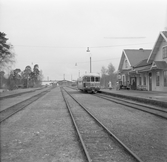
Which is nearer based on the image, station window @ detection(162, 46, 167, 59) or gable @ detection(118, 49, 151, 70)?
station window @ detection(162, 46, 167, 59)

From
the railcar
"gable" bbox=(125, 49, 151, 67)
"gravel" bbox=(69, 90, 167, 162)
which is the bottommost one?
"gravel" bbox=(69, 90, 167, 162)

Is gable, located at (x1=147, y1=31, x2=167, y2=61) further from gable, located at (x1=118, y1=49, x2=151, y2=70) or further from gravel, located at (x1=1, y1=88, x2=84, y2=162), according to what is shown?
gravel, located at (x1=1, y1=88, x2=84, y2=162)

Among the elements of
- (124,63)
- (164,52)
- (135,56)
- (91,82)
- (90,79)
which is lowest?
(91,82)

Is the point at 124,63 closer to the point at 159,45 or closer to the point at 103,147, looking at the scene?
the point at 159,45

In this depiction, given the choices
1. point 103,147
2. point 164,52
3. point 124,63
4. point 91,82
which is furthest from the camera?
point 124,63

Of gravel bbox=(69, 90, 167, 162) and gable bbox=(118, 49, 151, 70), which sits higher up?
gable bbox=(118, 49, 151, 70)

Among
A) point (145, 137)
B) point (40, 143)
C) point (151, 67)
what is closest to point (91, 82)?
point (151, 67)

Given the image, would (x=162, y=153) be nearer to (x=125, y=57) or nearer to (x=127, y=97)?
(x=127, y=97)

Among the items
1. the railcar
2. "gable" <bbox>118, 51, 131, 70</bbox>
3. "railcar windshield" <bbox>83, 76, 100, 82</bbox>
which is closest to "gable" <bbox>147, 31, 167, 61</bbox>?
the railcar

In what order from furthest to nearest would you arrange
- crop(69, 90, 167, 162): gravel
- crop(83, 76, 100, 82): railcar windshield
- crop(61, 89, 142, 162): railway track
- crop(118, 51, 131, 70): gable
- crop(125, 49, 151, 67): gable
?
crop(118, 51, 131, 70): gable
crop(125, 49, 151, 67): gable
crop(83, 76, 100, 82): railcar windshield
crop(69, 90, 167, 162): gravel
crop(61, 89, 142, 162): railway track

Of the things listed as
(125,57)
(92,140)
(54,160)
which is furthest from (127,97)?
(125,57)

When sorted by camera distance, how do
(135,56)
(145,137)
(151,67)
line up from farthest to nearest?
(135,56) < (151,67) < (145,137)

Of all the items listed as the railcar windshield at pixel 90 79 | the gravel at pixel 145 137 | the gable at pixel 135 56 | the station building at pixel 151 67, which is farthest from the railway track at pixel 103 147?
the gable at pixel 135 56

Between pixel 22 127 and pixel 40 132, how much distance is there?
3.91 feet
